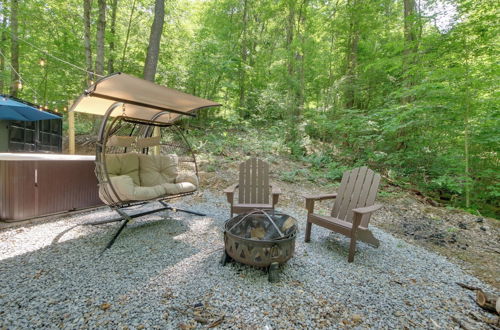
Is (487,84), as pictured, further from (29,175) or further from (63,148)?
(63,148)

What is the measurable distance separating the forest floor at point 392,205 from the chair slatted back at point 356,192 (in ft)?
3.30

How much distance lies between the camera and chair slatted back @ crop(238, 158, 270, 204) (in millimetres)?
3223

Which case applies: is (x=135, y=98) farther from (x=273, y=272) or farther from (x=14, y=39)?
(x=14, y=39)

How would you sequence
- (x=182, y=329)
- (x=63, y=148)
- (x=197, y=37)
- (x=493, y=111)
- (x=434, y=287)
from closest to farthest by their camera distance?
(x=182, y=329) → (x=434, y=287) → (x=493, y=111) → (x=63, y=148) → (x=197, y=37)

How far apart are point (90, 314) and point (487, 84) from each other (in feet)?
19.2

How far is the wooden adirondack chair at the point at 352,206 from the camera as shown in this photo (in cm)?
234

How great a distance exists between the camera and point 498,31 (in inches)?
142

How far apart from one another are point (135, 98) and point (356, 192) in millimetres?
3142

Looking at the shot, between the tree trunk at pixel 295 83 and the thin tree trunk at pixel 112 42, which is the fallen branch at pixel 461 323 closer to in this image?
the tree trunk at pixel 295 83

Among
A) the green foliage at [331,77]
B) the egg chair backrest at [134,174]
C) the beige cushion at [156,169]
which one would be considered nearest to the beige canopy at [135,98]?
the egg chair backrest at [134,174]

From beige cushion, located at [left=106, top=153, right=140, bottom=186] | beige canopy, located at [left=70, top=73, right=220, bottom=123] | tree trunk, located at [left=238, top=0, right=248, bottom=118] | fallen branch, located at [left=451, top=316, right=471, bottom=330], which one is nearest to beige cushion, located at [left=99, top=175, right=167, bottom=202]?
beige cushion, located at [left=106, top=153, right=140, bottom=186]

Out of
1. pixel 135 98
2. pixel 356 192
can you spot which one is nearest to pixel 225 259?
pixel 356 192

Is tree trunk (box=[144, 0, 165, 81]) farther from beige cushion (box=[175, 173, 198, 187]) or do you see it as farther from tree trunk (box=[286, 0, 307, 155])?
tree trunk (box=[286, 0, 307, 155])

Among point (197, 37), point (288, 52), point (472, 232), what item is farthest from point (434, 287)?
point (197, 37)
